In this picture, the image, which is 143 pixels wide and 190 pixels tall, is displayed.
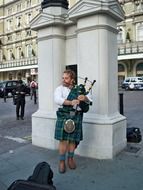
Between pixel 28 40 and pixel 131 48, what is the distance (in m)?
23.8

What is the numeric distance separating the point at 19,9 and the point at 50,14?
5279cm

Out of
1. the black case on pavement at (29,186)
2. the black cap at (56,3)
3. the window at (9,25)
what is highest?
the window at (9,25)

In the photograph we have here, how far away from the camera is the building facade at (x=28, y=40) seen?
120 ft

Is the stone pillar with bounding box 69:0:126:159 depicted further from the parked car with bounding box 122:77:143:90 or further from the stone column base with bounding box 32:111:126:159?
the parked car with bounding box 122:77:143:90

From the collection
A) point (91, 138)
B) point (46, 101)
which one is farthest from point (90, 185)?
point (46, 101)

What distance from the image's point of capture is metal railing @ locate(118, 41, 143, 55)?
34650 millimetres

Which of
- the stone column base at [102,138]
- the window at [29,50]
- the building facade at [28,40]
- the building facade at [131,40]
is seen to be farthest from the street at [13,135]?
the window at [29,50]

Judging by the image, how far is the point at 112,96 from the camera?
5.35 metres

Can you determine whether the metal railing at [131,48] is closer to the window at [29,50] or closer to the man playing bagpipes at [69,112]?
the window at [29,50]

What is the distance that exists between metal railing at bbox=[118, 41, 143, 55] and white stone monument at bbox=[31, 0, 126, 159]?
29.9 metres

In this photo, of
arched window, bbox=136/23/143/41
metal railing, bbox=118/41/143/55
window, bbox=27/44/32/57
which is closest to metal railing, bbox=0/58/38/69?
window, bbox=27/44/32/57

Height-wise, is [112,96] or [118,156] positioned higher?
[112,96]

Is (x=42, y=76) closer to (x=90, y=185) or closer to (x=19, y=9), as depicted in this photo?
(x=90, y=185)

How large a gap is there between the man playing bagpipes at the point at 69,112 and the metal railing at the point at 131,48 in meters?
31.4
